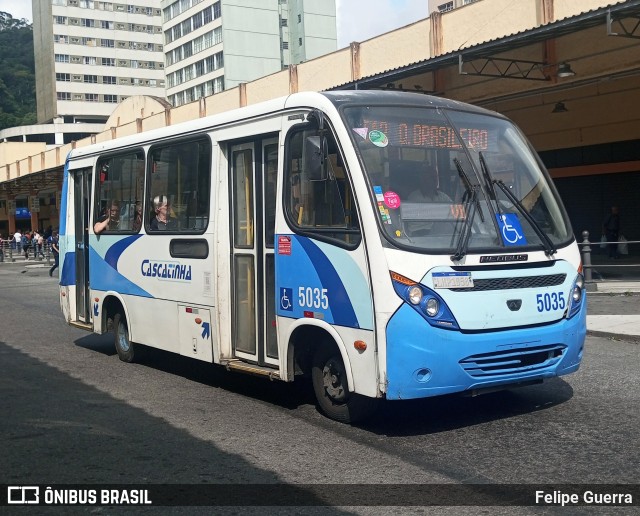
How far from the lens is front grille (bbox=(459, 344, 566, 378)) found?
6473 mm

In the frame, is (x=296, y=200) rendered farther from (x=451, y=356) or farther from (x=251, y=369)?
(x=451, y=356)

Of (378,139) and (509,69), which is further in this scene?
(509,69)

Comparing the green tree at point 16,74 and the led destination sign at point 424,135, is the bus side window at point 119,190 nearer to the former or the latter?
the led destination sign at point 424,135

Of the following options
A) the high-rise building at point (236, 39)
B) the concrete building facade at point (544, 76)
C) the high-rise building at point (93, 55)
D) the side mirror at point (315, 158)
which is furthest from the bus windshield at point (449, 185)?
the high-rise building at point (93, 55)

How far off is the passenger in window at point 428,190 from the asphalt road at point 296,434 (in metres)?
1.91

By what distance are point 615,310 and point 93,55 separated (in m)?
115

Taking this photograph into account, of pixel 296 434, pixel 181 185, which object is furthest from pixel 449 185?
pixel 181 185

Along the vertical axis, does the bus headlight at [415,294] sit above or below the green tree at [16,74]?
below

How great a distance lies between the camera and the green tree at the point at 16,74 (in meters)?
143

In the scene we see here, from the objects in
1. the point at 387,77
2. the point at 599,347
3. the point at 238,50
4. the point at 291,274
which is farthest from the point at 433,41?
the point at 238,50

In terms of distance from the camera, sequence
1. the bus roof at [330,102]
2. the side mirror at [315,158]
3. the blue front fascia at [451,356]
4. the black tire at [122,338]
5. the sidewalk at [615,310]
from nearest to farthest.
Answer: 1. the blue front fascia at [451,356]
2. the side mirror at [315,158]
3. the bus roof at [330,102]
4. the black tire at [122,338]
5. the sidewalk at [615,310]

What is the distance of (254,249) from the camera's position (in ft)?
26.8

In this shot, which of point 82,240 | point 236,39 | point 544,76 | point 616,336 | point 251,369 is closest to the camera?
point 251,369

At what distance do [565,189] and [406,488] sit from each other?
2535 cm
